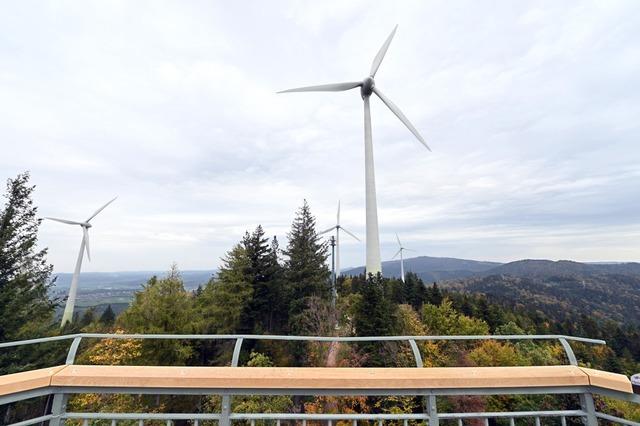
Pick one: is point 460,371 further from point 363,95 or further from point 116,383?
point 363,95

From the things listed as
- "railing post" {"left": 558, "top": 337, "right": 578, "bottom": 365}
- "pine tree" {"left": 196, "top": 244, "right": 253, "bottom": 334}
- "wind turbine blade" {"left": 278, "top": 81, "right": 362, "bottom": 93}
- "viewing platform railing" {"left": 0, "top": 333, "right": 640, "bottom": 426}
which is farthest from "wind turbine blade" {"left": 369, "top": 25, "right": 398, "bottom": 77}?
"viewing platform railing" {"left": 0, "top": 333, "right": 640, "bottom": 426}

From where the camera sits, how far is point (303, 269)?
31188 millimetres

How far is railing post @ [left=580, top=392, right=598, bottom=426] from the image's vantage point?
2.62m

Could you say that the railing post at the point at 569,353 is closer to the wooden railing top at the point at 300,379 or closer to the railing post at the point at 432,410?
the wooden railing top at the point at 300,379

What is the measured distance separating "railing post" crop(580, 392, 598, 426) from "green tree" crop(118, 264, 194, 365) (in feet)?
87.0

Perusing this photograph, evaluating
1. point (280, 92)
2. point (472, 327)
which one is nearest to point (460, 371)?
→ point (280, 92)

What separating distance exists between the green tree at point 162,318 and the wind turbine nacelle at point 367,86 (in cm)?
2606

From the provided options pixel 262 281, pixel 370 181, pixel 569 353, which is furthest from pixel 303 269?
pixel 569 353

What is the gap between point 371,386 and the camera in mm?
2504

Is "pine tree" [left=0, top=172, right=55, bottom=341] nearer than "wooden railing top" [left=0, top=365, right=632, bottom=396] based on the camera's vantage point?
No

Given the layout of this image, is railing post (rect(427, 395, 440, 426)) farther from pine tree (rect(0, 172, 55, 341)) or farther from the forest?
pine tree (rect(0, 172, 55, 341))

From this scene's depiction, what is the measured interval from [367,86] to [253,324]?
86.4ft

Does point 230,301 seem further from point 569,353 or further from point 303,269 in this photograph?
point 569,353

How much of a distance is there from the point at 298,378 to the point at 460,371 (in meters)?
1.47
